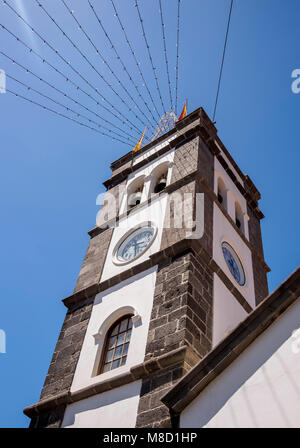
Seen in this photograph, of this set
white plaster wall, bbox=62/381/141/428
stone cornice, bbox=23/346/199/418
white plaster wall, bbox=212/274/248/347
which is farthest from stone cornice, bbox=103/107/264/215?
white plaster wall, bbox=62/381/141/428

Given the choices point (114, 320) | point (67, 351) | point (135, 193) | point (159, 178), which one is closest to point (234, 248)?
point (159, 178)

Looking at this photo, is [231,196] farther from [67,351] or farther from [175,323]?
[67,351]

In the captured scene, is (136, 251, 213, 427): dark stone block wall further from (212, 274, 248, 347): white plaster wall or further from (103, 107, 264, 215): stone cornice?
(103, 107, 264, 215): stone cornice

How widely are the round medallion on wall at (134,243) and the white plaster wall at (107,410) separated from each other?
3723 millimetres

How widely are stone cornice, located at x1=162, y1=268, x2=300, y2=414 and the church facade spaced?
0.05 feet

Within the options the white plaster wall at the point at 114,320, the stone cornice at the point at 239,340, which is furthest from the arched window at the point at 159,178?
the stone cornice at the point at 239,340

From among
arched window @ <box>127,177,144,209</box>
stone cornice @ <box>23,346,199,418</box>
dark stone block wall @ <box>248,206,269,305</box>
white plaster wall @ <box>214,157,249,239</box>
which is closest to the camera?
stone cornice @ <box>23,346,199,418</box>

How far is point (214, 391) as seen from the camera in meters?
7.26

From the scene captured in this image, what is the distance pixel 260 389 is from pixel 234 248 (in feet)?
22.6

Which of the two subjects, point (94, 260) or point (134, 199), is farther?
point (134, 199)

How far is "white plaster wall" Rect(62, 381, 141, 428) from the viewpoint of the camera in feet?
27.9

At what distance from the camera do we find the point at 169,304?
984cm
